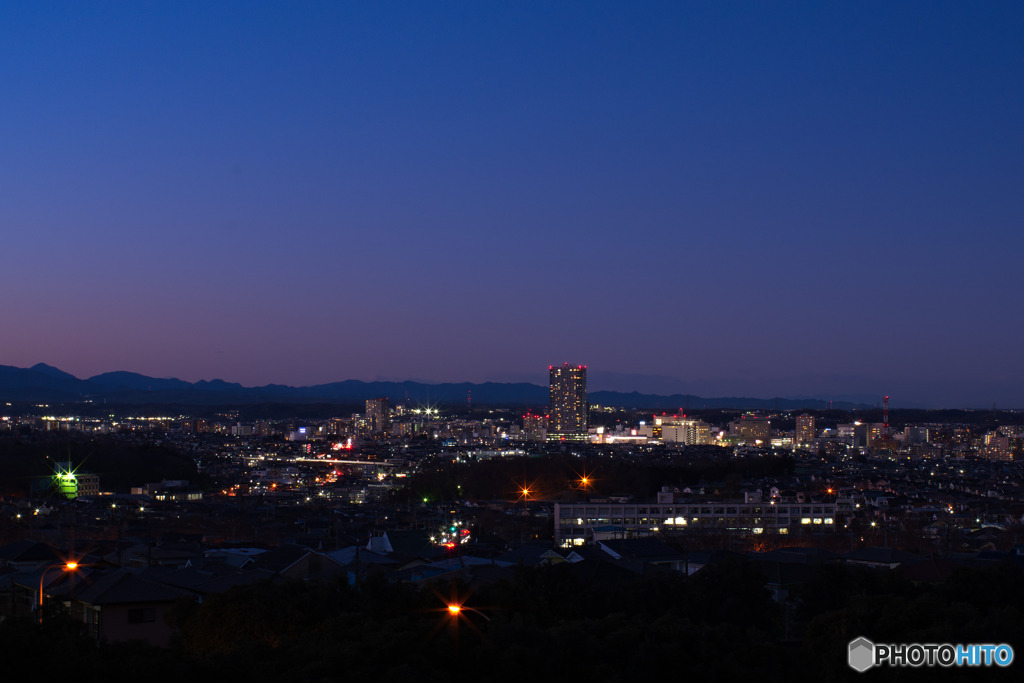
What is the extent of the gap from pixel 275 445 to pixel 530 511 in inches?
1695

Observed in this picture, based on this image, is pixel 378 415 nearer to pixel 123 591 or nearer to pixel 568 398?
pixel 568 398

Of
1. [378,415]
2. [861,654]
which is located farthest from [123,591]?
[378,415]

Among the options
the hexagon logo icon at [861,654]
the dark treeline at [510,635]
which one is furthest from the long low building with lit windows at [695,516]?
the hexagon logo icon at [861,654]

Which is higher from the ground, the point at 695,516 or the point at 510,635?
the point at 510,635

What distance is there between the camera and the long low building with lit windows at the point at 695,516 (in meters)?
26.1

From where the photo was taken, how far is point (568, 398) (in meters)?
131

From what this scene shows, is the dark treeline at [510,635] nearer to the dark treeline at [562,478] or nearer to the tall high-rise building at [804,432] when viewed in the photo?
the dark treeline at [562,478]

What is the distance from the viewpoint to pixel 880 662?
7164 mm

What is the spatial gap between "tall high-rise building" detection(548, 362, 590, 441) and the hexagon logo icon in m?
107

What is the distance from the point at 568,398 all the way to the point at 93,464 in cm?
9384

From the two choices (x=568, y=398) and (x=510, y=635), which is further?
(x=568, y=398)

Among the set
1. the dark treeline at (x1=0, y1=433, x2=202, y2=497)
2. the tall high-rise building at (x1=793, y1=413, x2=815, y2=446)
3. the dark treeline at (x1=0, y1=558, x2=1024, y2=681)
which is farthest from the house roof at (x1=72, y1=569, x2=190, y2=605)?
the tall high-rise building at (x1=793, y1=413, x2=815, y2=446)

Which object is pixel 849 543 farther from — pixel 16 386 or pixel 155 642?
pixel 16 386

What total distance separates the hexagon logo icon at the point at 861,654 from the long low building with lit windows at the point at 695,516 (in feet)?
56.8
